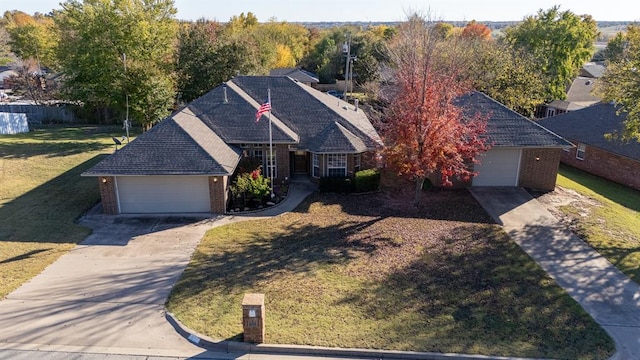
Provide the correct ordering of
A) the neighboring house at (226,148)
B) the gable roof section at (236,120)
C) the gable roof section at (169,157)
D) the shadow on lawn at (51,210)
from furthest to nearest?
the gable roof section at (236,120) → the neighboring house at (226,148) → the gable roof section at (169,157) → the shadow on lawn at (51,210)

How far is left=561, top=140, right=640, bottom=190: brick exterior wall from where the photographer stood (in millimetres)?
25797

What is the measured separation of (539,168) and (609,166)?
797cm

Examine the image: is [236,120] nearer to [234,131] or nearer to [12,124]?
[234,131]

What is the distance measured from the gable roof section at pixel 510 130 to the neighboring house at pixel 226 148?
597cm

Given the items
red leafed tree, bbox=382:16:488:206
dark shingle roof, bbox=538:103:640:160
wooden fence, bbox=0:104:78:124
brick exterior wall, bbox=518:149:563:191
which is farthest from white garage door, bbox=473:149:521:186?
wooden fence, bbox=0:104:78:124

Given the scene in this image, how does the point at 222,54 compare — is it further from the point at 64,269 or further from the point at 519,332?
the point at 519,332

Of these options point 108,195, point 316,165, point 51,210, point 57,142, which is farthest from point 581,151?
point 57,142

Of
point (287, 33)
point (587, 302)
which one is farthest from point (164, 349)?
point (287, 33)

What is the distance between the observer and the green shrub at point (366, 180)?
21891 mm

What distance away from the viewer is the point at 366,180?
72.1 feet

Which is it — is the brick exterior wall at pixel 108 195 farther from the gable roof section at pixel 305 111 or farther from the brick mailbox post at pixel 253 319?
the brick mailbox post at pixel 253 319

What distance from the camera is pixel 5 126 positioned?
35.8 metres

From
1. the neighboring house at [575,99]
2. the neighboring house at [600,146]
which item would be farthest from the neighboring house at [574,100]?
the neighboring house at [600,146]

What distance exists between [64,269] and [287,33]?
71606 mm
